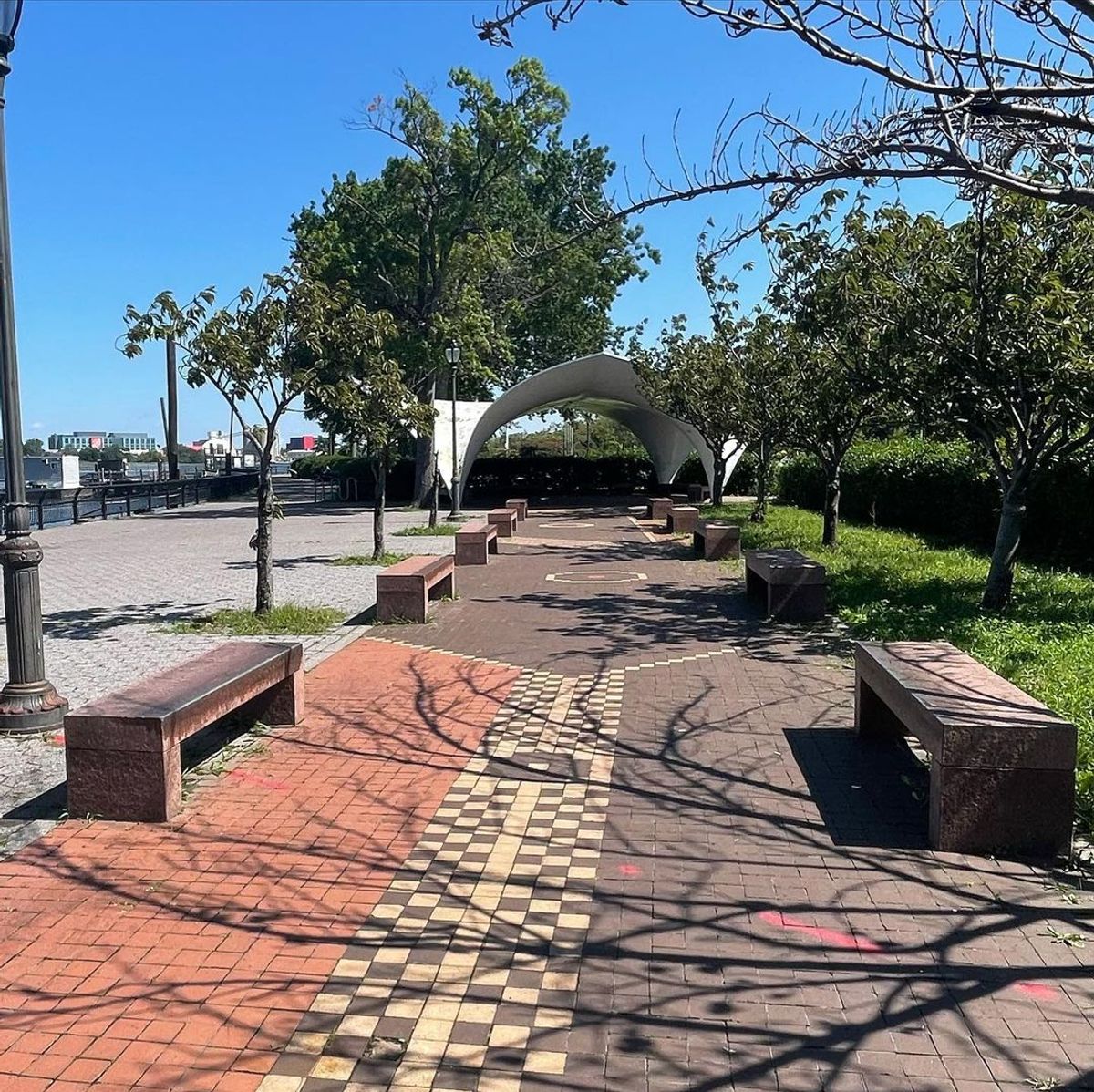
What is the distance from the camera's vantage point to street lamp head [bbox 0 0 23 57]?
20.0 feet

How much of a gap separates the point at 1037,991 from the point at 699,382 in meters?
21.4

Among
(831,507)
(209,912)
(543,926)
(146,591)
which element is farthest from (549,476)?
(543,926)

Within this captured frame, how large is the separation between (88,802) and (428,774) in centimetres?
166

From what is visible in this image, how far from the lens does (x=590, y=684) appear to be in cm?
757

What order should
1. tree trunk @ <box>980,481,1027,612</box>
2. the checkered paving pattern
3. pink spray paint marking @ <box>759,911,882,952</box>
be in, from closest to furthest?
the checkered paving pattern, pink spray paint marking @ <box>759,911,882,952</box>, tree trunk @ <box>980,481,1027,612</box>

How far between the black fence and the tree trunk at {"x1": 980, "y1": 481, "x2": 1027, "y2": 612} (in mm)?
18781

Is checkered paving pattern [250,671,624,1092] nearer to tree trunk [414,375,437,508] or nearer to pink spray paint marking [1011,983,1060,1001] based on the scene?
pink spray paint marking [1011,983,1060,1001]

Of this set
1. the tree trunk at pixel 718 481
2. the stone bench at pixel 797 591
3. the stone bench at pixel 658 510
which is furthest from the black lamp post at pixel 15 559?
the tree trunk at pixel 718 481

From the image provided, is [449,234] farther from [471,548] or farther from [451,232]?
[471,548]

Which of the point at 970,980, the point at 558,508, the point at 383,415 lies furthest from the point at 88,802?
the point at 558,508

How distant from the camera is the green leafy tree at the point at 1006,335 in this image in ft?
27.0

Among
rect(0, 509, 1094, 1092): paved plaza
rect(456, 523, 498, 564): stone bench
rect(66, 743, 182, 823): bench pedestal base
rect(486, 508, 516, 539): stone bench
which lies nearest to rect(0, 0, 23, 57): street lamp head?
rect(66, 743, 182, 823): bench pedestal base

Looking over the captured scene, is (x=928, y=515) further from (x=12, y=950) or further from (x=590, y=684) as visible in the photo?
(x=12, y=950)

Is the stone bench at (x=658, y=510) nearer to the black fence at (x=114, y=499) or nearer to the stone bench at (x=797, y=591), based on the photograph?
the black fence at (x=114, y=499)
